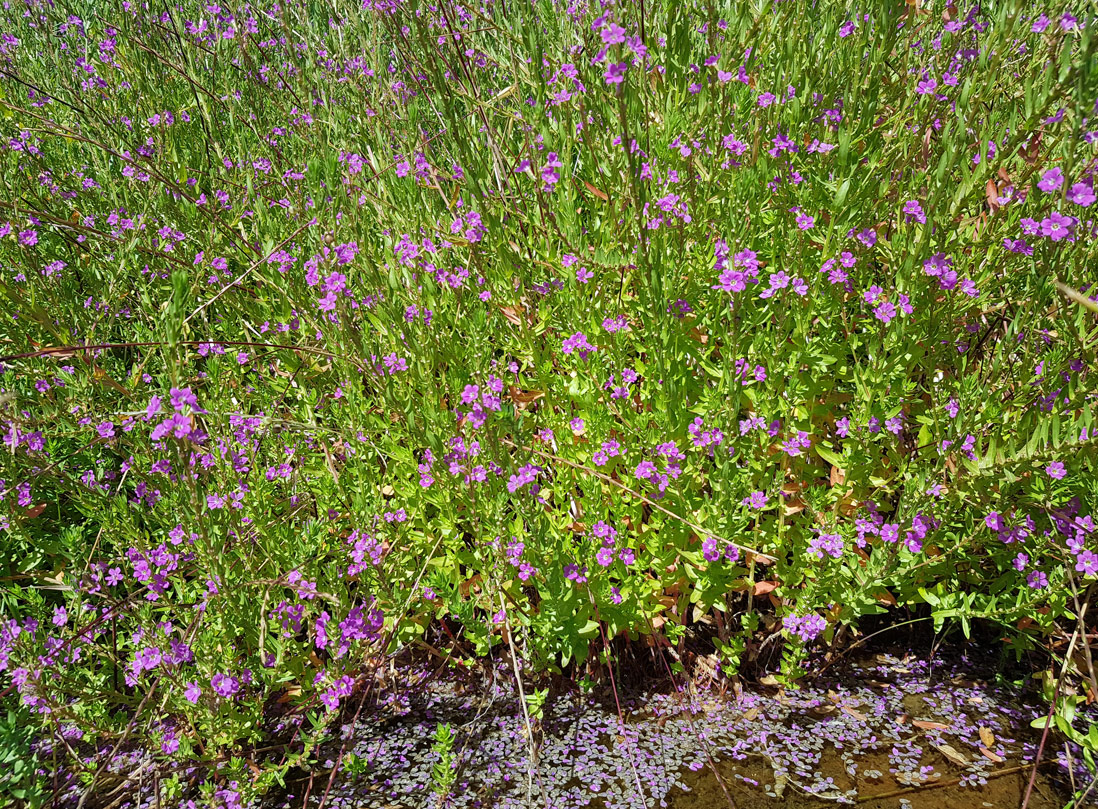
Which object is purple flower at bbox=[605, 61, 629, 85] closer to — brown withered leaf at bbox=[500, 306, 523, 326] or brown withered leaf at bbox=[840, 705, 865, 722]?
brown withered leaf at bbox=[500, 306, 523, 326]

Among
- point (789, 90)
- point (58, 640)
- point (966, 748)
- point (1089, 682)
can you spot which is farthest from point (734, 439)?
point (58, 640)

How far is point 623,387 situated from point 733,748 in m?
1.24

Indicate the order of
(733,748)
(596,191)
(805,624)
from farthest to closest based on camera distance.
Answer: (596,191) → (733,748) → (805,624)

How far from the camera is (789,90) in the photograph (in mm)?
2213

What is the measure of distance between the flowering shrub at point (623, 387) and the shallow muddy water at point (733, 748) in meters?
0.21

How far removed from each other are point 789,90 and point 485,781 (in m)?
2.35

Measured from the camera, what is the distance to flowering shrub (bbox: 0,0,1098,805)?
6.66ft

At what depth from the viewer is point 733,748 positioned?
2348 millimetres

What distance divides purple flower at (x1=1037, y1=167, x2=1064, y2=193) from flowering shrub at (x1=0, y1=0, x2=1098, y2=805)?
0.5 inches

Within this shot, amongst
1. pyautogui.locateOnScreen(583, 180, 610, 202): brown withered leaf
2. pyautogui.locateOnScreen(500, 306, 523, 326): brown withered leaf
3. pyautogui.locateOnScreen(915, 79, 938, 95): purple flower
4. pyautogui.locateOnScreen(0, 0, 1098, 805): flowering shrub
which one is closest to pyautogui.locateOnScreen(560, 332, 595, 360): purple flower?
pyautogui.locateOnScreen(0, 0, 1098, 805): flowering shrub

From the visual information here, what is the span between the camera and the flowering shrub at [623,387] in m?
2.03

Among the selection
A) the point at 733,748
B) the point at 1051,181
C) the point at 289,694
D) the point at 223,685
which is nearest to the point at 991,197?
the point at 1051,181

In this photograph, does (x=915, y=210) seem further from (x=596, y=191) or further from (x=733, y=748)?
(x=733, y=748)

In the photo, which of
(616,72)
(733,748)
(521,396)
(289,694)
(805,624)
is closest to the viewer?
(616,72)
